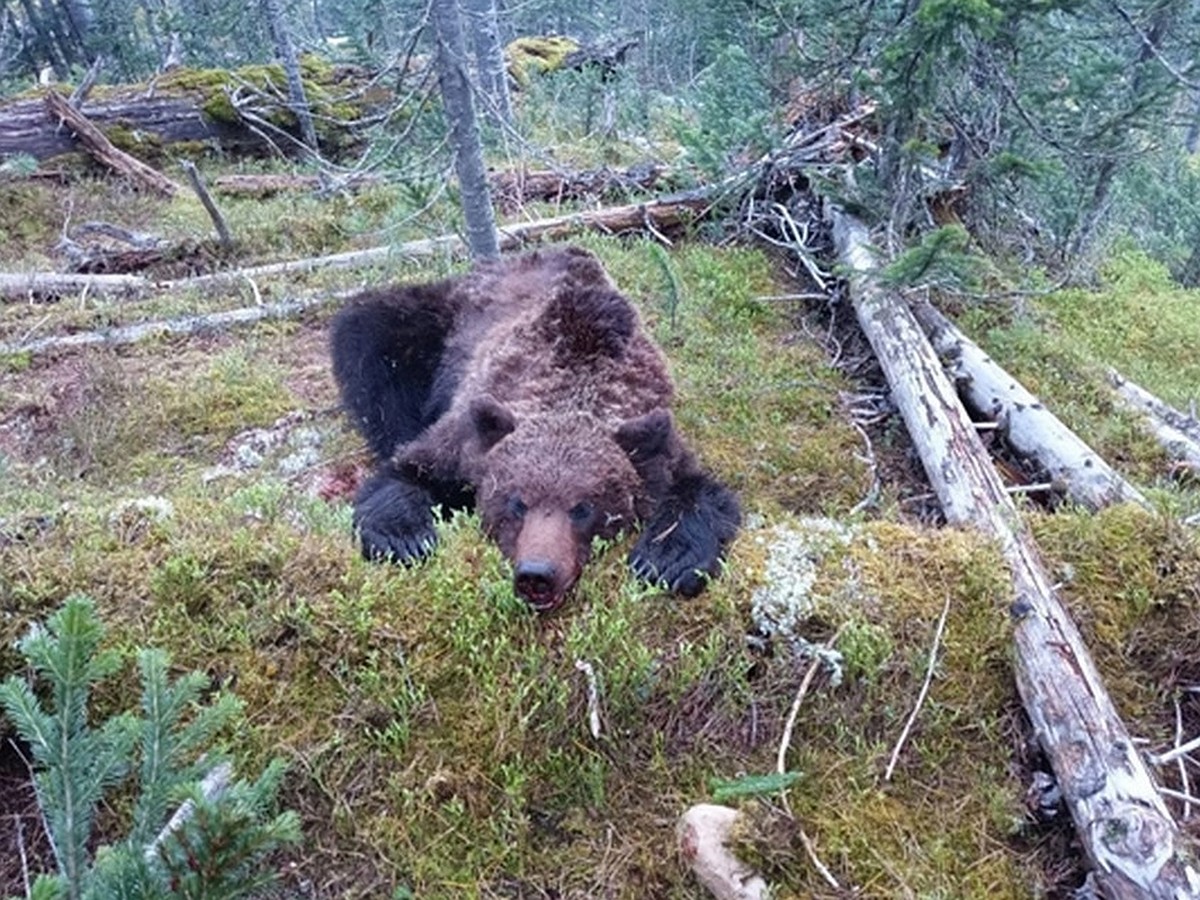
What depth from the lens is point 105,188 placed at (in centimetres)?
1189

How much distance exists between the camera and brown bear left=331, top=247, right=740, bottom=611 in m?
3.45

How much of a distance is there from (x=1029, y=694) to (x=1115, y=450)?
130 inches

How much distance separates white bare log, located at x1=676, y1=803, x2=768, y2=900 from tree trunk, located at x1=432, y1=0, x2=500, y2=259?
5.00 metres

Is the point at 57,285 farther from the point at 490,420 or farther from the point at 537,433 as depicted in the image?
the point at 537,433

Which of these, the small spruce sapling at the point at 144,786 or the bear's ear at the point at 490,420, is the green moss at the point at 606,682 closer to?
the bear's ear at the point at 490,420

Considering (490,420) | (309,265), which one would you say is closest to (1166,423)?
(490,420)

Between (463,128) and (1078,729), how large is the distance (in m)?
5.40

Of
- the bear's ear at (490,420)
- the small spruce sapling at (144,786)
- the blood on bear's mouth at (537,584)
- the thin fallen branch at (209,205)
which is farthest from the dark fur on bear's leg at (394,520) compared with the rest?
the thin fallen branch at (209,205)

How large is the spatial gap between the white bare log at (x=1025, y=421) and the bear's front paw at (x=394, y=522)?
9.87ft

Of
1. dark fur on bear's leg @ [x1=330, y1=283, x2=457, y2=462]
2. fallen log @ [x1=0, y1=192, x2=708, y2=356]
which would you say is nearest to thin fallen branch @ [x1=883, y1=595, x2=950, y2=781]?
dark fur on bear's leg @ [x1=330, y1=283, x2=457, y2=462]

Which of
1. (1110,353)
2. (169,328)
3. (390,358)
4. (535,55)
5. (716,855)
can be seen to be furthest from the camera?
(535,55)

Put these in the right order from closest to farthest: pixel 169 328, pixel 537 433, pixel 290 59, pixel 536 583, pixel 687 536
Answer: pixel 536 583
pixel 687 536
pixel 537 433
pixel 169 328
pixel 290 59

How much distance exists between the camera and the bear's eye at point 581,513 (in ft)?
11.7

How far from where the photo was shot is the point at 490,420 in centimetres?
390
